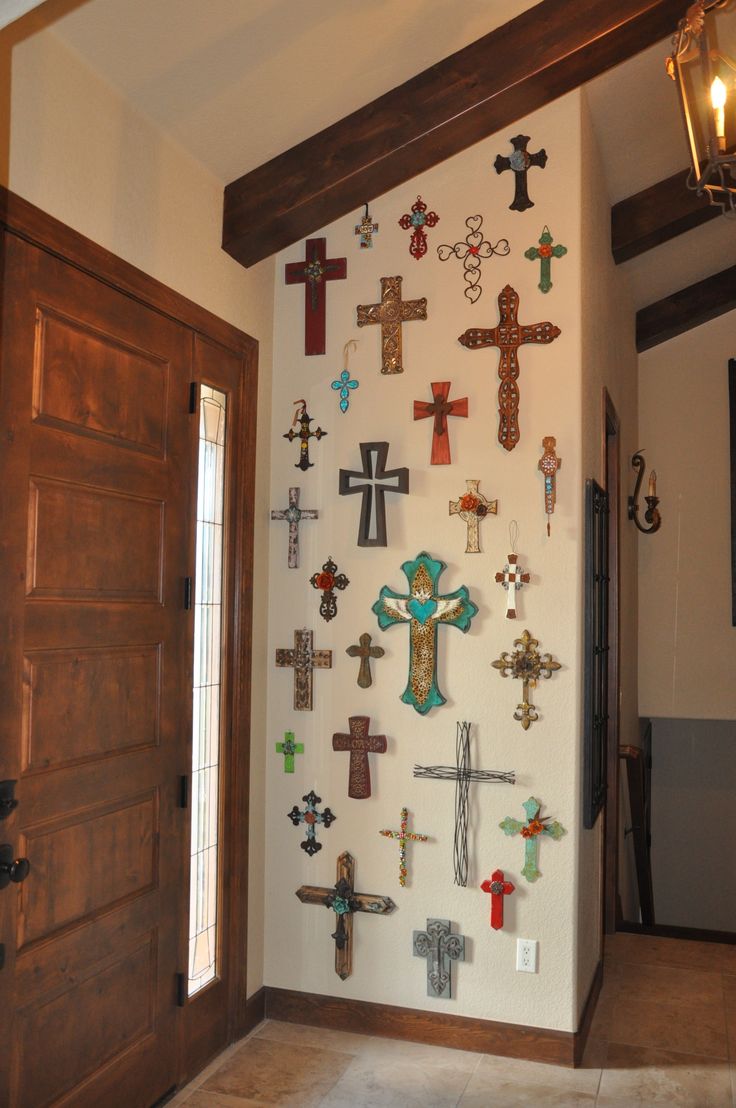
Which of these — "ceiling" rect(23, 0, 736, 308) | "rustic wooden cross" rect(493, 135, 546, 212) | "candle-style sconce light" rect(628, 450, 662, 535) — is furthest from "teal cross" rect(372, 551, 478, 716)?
"candle-style sconce light" rect(628, 450, 662, 535)

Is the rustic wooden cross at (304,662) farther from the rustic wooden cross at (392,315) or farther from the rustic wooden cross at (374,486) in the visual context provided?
the rustic wooden cross at (392,315)

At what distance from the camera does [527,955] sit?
9.53 ft

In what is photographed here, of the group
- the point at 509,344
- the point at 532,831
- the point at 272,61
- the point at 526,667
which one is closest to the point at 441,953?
the point at 532,831

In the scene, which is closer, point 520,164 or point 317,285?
point 520,164

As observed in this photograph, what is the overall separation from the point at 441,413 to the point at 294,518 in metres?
0.62

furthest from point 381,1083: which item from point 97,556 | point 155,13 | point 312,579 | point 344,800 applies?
point 155,13

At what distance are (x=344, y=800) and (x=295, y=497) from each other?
105 cm

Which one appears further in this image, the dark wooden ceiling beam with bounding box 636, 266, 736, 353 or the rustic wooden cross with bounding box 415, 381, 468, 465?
the dark wooden ceiling beam with bounding box 636, 266, 736, 353

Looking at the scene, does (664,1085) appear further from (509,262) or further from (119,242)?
(119,242)

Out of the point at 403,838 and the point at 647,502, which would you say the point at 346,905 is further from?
the point at 647,502

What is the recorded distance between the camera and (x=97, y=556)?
7.82ft

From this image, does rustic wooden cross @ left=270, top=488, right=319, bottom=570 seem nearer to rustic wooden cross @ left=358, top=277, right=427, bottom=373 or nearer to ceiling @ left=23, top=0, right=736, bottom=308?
rustic wooden cross @ left=358, top=277, right=427, bottom=373

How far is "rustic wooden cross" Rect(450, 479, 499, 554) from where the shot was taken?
9.81 feet

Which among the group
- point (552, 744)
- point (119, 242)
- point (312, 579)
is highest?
point (119, 242)
